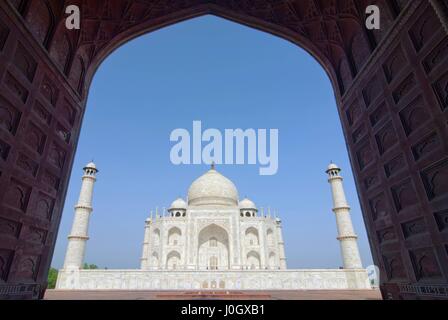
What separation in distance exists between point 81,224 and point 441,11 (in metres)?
25.2

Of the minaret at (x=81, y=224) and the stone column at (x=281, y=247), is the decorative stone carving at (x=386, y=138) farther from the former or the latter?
the stone column at (x=281, y=247)

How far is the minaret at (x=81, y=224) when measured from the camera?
20.8 m

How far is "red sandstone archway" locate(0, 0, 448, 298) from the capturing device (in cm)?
373

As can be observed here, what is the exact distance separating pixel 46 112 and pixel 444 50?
654cm

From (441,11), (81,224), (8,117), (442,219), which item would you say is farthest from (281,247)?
(8,117)

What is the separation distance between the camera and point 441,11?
135 inches

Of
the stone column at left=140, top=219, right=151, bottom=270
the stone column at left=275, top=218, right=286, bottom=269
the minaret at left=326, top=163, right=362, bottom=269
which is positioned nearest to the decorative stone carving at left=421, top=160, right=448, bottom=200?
the minaret at left=326, top=163, right=362, bottom=269

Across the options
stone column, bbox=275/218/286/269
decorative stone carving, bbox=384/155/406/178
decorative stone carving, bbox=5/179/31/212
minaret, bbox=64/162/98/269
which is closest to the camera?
decorative stone carving, bbox=5/179/31/212

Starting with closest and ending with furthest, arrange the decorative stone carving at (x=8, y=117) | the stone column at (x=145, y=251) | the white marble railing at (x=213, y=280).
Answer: the decorative stone carving at (x=8, y=117) → the white marble railing at (x=213, y=280) → the stone column at (x=145, y=251)

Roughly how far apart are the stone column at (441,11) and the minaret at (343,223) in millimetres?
21561

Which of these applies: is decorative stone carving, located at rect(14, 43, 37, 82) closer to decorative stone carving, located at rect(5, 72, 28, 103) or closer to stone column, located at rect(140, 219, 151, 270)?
decorative stone carving, located at rect(5, 72, 28, 103)

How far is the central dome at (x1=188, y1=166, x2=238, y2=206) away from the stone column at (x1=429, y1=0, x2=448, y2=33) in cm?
2723

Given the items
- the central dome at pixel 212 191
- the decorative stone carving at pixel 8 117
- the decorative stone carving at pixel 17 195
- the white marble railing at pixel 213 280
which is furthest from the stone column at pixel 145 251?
the decorative stone carving at pixel 8 117
